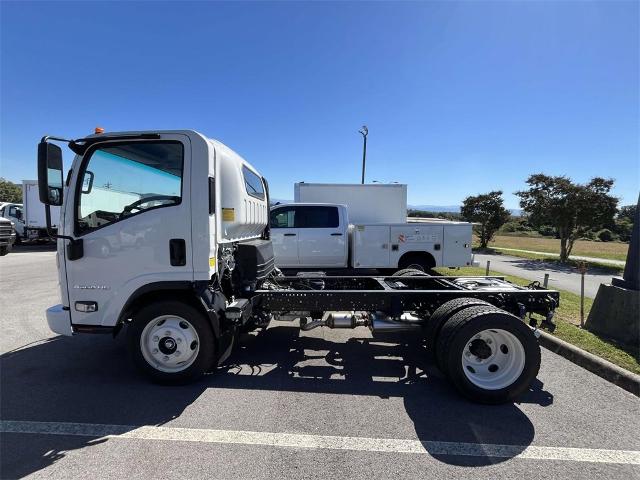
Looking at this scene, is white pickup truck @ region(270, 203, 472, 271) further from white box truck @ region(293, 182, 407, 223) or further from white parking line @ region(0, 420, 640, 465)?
white parking line @ region(0, 420, 640, 465)

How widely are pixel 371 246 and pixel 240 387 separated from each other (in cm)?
577

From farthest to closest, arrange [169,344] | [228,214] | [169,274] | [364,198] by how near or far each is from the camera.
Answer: [364,198]
[228,214]
[169,344]
[169,274]

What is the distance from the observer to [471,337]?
3475mm

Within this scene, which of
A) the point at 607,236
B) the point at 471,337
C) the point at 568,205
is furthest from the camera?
the point at 607,236

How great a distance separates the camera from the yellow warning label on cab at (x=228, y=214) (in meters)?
3.89

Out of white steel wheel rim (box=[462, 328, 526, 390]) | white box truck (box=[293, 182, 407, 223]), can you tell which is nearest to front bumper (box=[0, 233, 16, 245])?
white box truck (box=[293, 182, 407, 223])

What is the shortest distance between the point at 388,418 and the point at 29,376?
3.93 m

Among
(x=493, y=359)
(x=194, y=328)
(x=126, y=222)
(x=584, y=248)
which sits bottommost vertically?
(x=584, y=248)

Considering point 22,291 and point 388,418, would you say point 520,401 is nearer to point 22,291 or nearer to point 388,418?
point 388,418

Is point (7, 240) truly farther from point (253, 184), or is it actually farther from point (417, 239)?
point (417, 239)

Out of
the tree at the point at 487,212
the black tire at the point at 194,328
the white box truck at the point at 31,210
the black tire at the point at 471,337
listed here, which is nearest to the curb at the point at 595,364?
the black tire at the point at 471,337

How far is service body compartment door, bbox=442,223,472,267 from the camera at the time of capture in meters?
8.68

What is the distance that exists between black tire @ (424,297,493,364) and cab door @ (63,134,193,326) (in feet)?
8.54

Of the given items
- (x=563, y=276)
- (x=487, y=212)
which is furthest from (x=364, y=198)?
(x=487, y=212)
